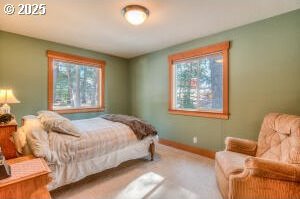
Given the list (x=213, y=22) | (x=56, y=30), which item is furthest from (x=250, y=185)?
(x=56, y=30)

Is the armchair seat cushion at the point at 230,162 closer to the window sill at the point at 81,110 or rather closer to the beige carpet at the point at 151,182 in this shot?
the beige carpet at the point at 151,182

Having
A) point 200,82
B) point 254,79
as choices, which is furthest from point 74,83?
point 254,79

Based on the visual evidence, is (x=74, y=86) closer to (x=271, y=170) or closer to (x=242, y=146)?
(x=242, y=146)

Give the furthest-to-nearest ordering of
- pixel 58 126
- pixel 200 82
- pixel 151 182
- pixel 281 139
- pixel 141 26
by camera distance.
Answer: pixel 200 82 → pixel 141 26 → pixel 151 182 → pixel 58 126 → pixel 281 139

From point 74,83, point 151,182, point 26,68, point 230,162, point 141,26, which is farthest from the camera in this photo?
point 74,83

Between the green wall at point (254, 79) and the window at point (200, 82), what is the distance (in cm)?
12

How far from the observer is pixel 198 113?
11.7 feet

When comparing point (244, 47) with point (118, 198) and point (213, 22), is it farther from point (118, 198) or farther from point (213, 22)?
point (118, 198)

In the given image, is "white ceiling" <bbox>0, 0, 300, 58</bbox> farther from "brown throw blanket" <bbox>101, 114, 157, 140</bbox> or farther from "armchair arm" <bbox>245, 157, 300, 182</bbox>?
"armchair arm" <bbox>245, 157, 300, 182</bbox>

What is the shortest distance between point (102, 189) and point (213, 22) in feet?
10.2

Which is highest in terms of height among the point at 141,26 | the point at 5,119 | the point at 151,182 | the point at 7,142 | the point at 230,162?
the point at 141,26

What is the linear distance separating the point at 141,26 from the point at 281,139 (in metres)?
2.69

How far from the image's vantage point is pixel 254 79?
9.22 ft

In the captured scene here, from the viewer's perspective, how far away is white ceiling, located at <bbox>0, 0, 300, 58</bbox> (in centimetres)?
227
